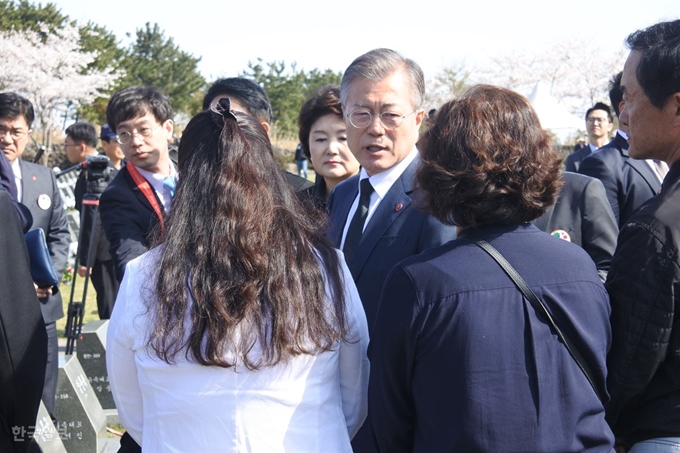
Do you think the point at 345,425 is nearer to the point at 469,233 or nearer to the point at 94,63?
the point at 469,233

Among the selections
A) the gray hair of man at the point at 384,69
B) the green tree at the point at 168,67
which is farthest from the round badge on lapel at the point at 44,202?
the green tree at the point at 168,67

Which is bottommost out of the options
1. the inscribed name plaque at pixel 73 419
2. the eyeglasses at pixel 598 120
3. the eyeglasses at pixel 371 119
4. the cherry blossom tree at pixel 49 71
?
the inscribed name plaque at pixel 73 419

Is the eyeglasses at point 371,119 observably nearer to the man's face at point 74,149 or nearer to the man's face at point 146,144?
the man's face at point 146,144

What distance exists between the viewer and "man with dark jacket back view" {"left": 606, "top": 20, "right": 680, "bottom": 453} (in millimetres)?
1862

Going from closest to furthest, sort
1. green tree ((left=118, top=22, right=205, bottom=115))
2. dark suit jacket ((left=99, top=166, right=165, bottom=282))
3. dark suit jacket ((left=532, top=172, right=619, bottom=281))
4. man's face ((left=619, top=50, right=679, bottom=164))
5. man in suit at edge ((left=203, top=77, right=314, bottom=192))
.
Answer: man's face ((left=619, top=50, right=679, bottom=164))
dark suit jacket ((left=532, top=172, right=619, bottom=281))
dark suit jacket ((left=99, top=166, right=165, bottom=282))
man in suit at edge ((left=203, top=77, right=314, bottom=192))
green tree ((left=118, top=22, right=205, bottom=115))

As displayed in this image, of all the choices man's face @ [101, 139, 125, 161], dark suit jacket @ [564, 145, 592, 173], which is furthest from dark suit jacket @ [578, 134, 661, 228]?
man's face @ [101, 139, 125, 161]

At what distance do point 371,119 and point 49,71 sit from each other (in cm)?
3740

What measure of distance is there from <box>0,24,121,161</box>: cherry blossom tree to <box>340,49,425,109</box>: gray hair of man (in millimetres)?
34826

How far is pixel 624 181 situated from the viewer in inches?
169

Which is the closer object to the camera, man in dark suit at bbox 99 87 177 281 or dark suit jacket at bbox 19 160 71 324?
man in dark suit at bbox 99 87 177 281

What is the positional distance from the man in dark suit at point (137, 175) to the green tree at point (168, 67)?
132ft

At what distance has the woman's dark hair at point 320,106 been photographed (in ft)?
12.4

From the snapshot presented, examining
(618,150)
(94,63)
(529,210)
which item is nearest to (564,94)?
(94,63)

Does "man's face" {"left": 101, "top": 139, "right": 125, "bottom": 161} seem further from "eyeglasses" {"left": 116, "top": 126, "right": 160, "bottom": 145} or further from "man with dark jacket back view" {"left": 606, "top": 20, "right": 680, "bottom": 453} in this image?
"man with dark jacket back view" {"left": 606, "top": 20, "right": 680, "bottom": 453}
